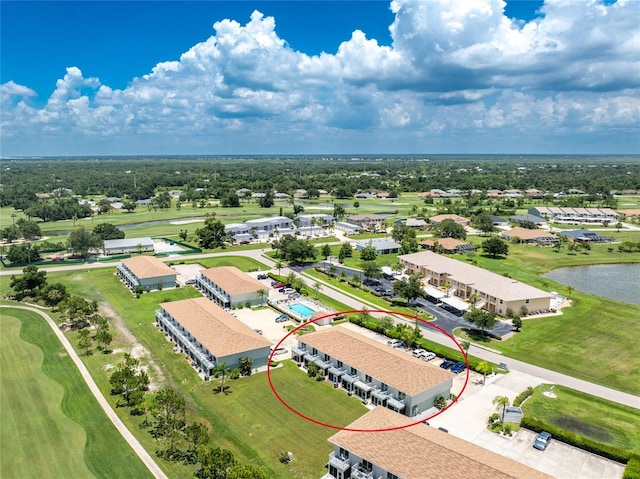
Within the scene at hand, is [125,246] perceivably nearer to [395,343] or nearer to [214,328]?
[214,328]

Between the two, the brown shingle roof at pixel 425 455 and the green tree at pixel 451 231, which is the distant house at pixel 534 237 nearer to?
the green tree at pixel 451 231

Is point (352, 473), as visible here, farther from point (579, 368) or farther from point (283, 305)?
point (283, 305)

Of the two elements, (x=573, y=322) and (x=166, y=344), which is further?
(x=573, y=322)

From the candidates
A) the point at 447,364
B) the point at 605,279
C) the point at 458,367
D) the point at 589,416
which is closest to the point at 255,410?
the point at 447,364

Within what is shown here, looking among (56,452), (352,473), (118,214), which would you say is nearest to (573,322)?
(352,473)

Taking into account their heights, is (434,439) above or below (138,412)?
above

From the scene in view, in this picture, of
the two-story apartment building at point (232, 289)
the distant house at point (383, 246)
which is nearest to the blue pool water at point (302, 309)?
the two-story apartment building at point (232, 289)
